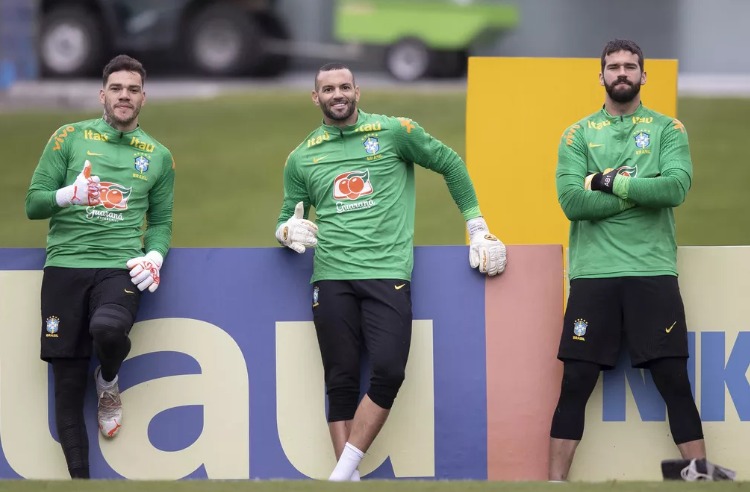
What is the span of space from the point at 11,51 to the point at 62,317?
43.5ft

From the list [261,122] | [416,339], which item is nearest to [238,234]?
[261,122]

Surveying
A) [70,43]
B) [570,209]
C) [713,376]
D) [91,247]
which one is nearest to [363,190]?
[570,209]

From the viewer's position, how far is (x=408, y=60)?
19.1 m

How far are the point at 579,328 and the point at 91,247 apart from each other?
236 cm

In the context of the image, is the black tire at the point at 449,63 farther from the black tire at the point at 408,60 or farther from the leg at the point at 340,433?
the leg at the point at 340,433

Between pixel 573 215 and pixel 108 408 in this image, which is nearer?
pixel 573 215

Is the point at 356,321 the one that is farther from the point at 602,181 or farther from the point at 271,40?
the point at 271,40

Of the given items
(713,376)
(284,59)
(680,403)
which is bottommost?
(680,403)

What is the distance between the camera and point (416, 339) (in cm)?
698

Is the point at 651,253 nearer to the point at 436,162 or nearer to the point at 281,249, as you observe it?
the point at 436,162

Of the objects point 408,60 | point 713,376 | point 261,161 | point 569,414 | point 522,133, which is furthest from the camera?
point 408,60

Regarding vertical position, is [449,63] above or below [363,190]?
above

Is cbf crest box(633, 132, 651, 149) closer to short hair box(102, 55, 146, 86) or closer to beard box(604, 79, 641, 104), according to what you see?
beard box(604, 79, 641, 104)

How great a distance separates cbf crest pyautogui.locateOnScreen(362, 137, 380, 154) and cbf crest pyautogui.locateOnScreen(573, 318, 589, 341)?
1.27 m
